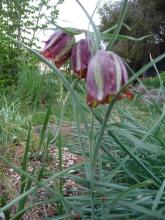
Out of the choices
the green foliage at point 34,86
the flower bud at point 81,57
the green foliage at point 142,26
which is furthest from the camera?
the green foliage at point 142,26

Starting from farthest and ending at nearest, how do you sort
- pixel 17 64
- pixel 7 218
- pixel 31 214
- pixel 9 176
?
pixel 17 64 < pixel 9 176 < pixel 31 214 < pixel 7 218

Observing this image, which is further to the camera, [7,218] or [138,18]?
[138,18]

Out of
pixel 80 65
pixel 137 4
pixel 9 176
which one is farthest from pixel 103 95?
pixel 137 4

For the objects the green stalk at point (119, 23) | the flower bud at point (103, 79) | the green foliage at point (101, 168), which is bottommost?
the green foliage at point (101, 168)

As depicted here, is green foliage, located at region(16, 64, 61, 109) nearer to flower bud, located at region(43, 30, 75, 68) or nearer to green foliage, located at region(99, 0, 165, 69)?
flower bud, located at region(43, 30, 75, 68)

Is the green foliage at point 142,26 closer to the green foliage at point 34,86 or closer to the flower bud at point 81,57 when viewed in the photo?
the green foliage at point 34,86

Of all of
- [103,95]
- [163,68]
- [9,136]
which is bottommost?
[163,68]

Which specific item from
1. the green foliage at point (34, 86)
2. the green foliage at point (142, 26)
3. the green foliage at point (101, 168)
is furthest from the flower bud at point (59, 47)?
the green foliage at point (142, 26)

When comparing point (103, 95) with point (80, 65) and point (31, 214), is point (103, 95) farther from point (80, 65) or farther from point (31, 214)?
point (31, 214)
